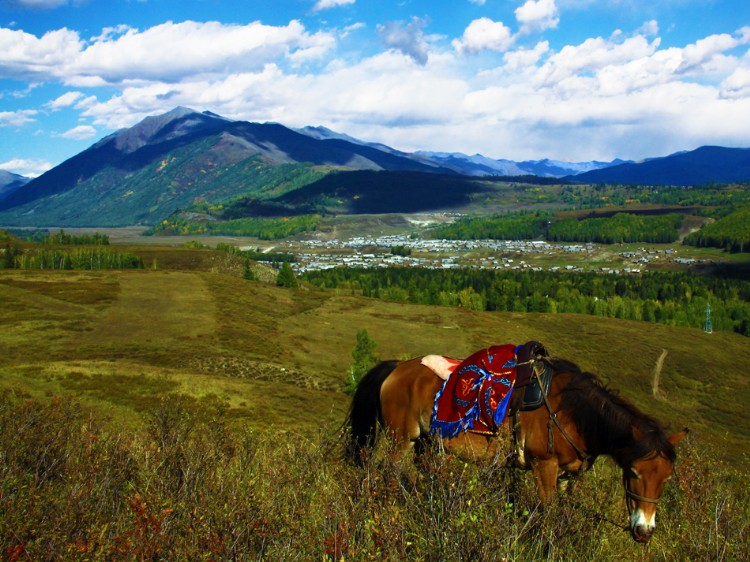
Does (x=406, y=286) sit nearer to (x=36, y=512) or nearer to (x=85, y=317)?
(x=85, y=317)

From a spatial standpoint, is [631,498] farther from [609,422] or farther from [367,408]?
[367,408]

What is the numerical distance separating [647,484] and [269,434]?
34.9 feet

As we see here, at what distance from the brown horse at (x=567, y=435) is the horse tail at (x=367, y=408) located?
398 millimetres

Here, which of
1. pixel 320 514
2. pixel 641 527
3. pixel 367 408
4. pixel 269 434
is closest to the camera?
pixel 320 514

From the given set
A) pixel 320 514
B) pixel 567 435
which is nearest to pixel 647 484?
pixel 567 435

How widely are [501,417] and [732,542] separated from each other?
4.39 metres

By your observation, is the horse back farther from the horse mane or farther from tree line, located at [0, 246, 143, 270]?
tree line, located at [0, 246, 143, 270]

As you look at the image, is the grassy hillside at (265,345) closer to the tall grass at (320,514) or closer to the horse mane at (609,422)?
the tall grass at (320,514)

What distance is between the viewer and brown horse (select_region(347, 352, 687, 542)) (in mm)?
9336

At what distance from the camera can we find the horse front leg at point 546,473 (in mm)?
10312

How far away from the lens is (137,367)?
182ft

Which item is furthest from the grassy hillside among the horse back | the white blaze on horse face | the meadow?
the white blaze on horse face

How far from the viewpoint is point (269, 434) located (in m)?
16.6

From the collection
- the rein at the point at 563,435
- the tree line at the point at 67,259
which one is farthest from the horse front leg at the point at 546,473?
the tree line at the point at 67,259
